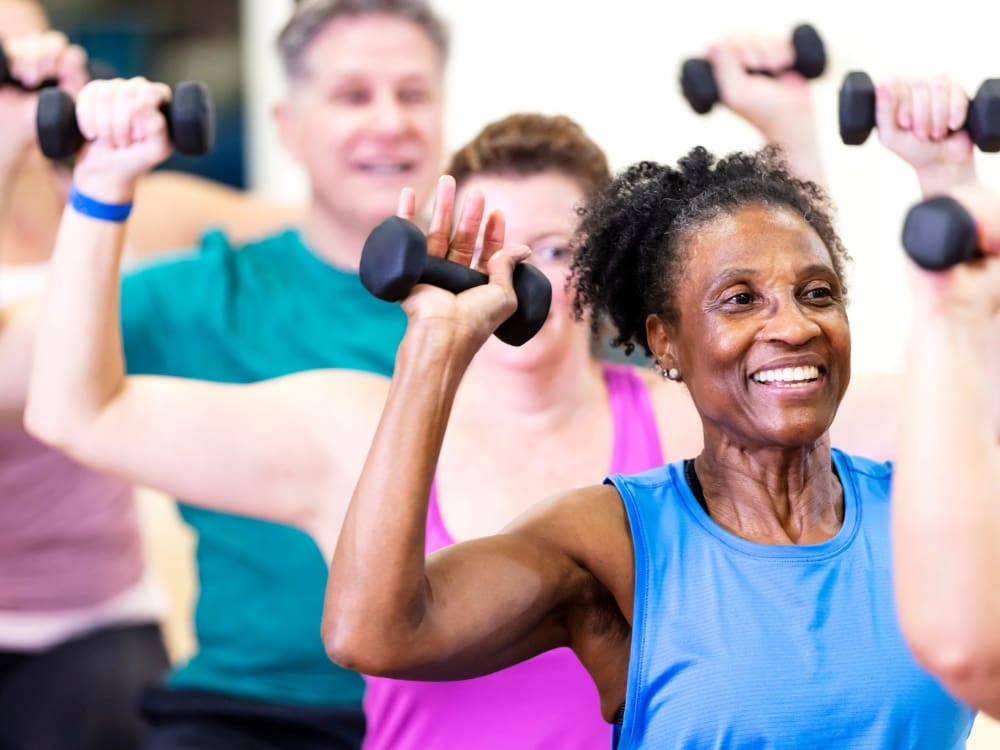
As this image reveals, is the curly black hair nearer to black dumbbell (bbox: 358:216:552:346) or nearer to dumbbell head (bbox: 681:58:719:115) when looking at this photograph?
black dumbbell (bbox: 358:216:552:346)

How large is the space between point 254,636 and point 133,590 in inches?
21.7

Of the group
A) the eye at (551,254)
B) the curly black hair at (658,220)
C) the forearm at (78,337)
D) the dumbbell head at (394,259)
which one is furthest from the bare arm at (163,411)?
the dumbbell head at (394,259)

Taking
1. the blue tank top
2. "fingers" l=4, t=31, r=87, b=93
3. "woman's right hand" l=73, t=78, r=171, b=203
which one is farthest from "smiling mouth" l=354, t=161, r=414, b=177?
the blue tank top

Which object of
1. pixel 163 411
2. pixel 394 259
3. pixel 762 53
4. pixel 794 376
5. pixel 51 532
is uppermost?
pixel 762 53

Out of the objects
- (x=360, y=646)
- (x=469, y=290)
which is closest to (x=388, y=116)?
(x=469, y=290)

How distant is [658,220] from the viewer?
160 cm

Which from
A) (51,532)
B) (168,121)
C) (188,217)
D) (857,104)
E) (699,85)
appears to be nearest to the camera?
(857,104)

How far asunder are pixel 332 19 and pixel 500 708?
1.33 metres

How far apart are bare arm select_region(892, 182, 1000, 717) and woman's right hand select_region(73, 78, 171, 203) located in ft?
3.66

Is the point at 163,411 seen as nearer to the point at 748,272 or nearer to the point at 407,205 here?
the point at 407,205

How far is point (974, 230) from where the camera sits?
1.21 metres

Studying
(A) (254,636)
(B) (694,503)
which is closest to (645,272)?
(B) (694,503)

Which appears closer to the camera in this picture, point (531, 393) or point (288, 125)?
point (531, 393)

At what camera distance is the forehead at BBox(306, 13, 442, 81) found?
2.54 meters
